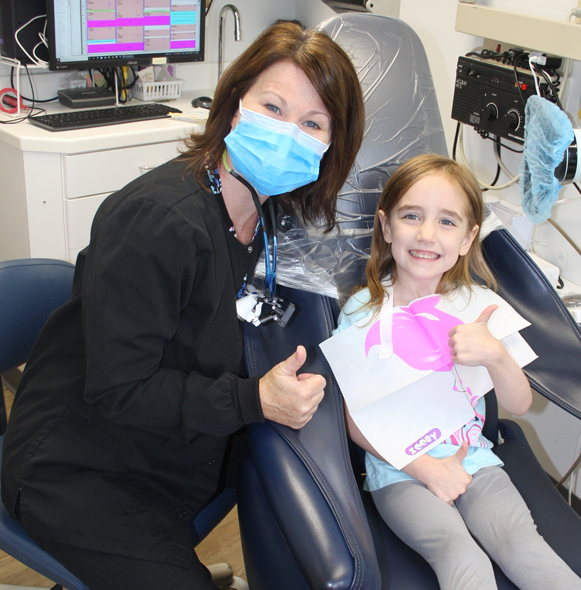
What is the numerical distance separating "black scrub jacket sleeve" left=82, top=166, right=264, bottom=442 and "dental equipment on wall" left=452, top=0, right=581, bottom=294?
2.16 ft

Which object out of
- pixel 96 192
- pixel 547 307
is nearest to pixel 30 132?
pixel 96 192

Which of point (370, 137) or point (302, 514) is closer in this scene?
point (302, 514)

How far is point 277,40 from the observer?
1.08m

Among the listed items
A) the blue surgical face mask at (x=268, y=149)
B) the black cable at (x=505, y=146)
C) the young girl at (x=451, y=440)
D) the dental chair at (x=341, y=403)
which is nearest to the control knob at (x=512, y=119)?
the black cable at (x=505, y=146)

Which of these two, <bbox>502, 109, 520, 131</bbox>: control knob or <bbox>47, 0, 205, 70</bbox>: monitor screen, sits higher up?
<bbox>47, 0, 205, 70</bbox>: monitor screen

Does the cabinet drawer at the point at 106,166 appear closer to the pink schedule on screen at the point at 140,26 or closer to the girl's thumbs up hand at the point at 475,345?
the pink schedule on screen at the point at 140,26

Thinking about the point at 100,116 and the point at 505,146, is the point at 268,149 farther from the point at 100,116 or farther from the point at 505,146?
the point at 100,116

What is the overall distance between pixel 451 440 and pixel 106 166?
1512 mm

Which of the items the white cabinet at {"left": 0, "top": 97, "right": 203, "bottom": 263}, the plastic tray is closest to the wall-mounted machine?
the white cabinet at {"left": 0, "top": 97, "right": 203, "bottom": 263}

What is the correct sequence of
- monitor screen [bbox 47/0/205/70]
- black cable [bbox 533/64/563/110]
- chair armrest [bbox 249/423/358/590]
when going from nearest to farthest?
chair armrest [bbox 249/423/358/590] < black cable [bbox 533/64/563/110] < monitor screen [bbox 47/0/205/70]

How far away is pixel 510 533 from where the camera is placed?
3.61 ft

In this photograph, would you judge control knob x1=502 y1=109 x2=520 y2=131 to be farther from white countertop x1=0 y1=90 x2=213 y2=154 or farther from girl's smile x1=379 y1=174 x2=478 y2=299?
white countertop x1=0 y1=90 x2=213 y2=154

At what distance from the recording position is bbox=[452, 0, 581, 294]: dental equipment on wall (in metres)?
1.21

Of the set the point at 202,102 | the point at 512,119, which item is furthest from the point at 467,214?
the point at 202,102
